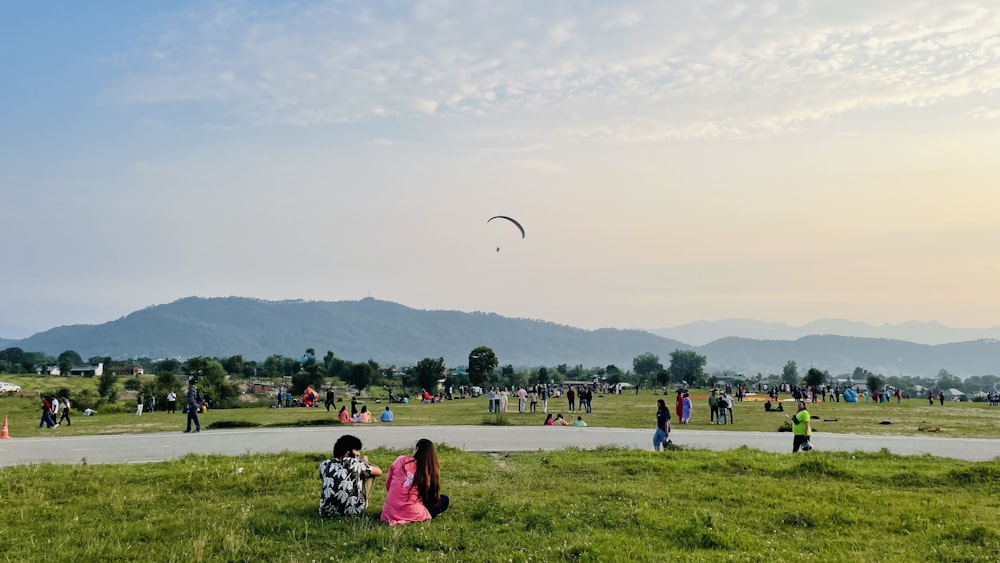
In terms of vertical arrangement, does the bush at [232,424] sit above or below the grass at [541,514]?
below

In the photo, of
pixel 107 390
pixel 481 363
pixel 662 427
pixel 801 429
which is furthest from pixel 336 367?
pixel 801 429

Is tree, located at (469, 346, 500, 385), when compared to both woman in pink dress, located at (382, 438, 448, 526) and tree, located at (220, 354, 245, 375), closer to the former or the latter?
tree, located at (220, 354, 245, 375)

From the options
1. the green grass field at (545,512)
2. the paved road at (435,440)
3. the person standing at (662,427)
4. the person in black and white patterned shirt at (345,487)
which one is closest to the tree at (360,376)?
the paved road at (435,440)

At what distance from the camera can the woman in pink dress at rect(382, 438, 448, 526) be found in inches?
439

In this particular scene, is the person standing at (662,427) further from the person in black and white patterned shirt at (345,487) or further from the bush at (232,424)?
the bush at (232,424)

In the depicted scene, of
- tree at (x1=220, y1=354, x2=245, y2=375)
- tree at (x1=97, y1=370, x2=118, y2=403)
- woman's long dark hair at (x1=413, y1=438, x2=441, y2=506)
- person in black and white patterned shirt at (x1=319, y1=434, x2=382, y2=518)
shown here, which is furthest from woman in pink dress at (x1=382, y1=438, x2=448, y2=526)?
tree at (x1=220, y1=354, x2=245, y2=375)

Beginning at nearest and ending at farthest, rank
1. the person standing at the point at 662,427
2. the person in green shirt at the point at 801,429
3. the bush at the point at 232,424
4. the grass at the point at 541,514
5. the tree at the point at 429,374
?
1. the grass at the point at 541,514
2. the person in green shirt at the point at 801,429
3. the person standing at the point at 662,427
4. the bush at the point at 232,424
5. the tree at the point at 429,374

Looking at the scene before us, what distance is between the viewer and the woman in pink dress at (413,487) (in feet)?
36.6

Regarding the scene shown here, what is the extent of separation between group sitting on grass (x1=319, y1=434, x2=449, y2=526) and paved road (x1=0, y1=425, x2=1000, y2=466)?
11.6m

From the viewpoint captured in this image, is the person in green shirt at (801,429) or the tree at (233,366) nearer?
the person in green shirt at (801,429)

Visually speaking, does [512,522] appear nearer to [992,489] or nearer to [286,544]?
[286,544]

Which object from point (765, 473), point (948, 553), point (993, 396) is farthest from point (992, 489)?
point (993, 396)

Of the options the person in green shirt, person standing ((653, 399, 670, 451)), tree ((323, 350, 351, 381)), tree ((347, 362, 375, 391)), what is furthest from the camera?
tree ((323, 350, 351, 381))

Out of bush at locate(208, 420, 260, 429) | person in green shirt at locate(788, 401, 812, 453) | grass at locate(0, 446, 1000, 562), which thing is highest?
person in green shirt at locate(788, 401, 812, 453)
